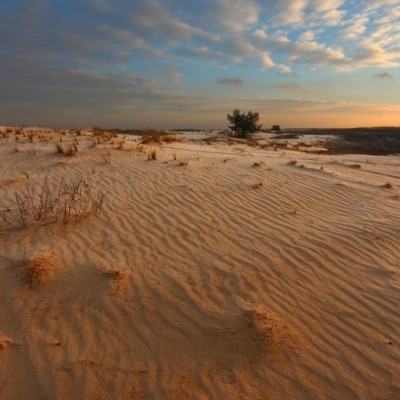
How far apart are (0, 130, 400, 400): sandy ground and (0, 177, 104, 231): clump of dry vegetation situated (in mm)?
137

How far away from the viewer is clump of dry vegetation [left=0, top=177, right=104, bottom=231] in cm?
500

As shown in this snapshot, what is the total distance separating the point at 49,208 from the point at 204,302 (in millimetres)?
2996

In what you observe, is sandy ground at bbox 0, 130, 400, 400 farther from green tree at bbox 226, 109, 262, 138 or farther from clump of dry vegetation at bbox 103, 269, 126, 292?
green tree at bbox 226, 109, 262, 138

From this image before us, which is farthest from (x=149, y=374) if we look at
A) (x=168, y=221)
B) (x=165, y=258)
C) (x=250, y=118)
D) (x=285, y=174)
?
(x=250, y=118)

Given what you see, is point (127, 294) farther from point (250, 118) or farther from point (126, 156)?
point (250, 118)

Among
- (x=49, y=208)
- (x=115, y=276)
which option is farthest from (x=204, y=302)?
(x=49, y=208)

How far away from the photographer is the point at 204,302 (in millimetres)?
3428

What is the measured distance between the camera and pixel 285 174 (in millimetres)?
8250

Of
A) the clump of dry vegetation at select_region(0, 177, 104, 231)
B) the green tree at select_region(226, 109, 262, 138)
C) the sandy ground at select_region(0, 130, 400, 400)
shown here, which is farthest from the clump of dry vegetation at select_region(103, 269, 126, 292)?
the green tree at select_region(226, 109, 262, 138)

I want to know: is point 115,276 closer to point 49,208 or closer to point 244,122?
point 49,208

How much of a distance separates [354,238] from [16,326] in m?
→ 4.26

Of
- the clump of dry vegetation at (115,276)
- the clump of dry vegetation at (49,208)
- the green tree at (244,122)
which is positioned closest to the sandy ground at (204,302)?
the clump of dry vegetation at (115,276)

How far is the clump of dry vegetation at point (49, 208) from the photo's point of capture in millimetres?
4996

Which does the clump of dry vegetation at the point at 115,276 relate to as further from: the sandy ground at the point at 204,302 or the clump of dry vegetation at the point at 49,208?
the clump of dry vegetation at the point at 49,208
